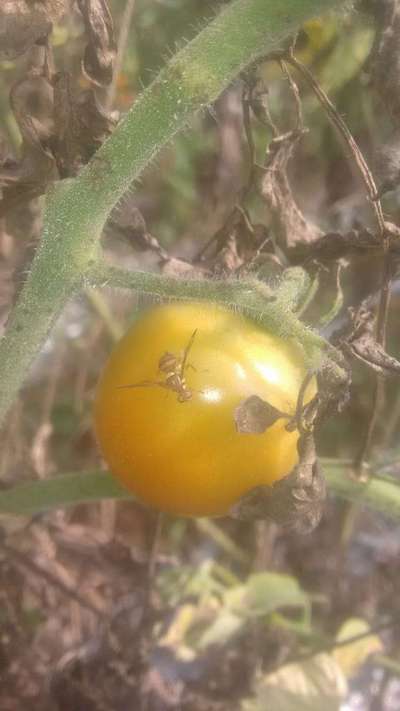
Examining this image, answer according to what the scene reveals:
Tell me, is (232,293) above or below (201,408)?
above

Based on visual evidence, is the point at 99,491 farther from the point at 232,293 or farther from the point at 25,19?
the point at 25,19

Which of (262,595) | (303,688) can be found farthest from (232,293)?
(303,688)

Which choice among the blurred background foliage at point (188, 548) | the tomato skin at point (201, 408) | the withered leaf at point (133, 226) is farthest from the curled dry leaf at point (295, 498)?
the withered leaf at point (133, 226)

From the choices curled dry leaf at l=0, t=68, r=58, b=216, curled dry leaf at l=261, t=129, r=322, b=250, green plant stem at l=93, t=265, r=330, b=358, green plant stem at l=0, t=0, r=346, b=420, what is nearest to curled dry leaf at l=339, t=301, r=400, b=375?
green plant stem at l=93, t=265, r=330, b=358

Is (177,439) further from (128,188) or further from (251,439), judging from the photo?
(128,188)

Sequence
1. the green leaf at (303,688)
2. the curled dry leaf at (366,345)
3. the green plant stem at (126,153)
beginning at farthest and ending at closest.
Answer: the green leaf at (303,688) < the curled dry leaf at (366,345) < the green plant stem at (126,153)

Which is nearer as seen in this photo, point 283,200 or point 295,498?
point 295,498

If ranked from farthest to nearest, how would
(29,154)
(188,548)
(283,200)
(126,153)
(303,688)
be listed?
(188,548) → (303,688) → (283,200) → (29,154) → (126,153)

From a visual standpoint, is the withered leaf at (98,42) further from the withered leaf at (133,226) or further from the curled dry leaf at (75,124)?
the withered leaf at (133,226)
